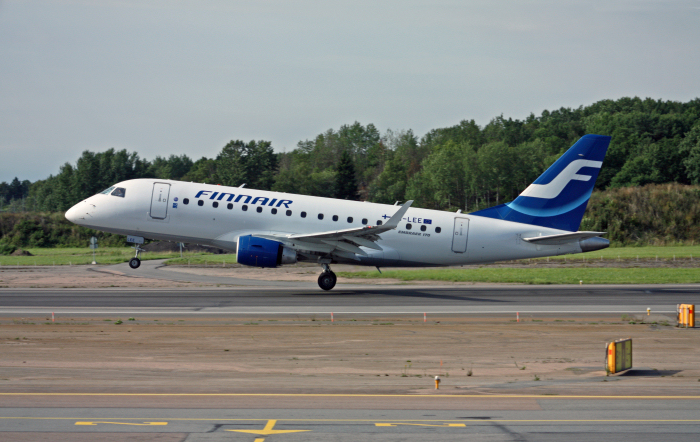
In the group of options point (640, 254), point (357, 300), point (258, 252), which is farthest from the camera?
point (640, 254)

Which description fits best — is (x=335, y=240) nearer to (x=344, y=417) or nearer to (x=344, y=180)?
(x=344, y=417)

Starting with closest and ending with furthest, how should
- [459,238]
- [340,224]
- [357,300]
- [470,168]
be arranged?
[357,300] → [340,224] → [459,238] → [470,168]

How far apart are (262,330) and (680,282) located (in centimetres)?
2835

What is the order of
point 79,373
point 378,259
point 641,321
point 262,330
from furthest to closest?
point 378,259
point 641,321
point 262,330
point 79,373

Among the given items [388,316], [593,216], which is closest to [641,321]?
[388,316]

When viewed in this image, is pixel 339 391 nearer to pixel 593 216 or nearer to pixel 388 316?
pixel 388 316

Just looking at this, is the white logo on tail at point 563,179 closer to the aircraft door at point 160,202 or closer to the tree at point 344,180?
the aircraft door at point 160,202

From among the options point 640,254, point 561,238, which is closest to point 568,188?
point 561,238

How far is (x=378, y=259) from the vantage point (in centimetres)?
3269

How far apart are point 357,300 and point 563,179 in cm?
1309

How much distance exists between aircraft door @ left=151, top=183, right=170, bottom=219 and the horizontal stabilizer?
1884 cm

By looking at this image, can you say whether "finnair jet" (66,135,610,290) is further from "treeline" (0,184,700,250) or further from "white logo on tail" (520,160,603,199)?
"treeline" (0,184,700,250)

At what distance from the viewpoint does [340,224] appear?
3244cm

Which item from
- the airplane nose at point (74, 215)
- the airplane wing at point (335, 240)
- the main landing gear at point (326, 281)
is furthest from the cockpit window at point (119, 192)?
the main landing gear at point (326, 281)
